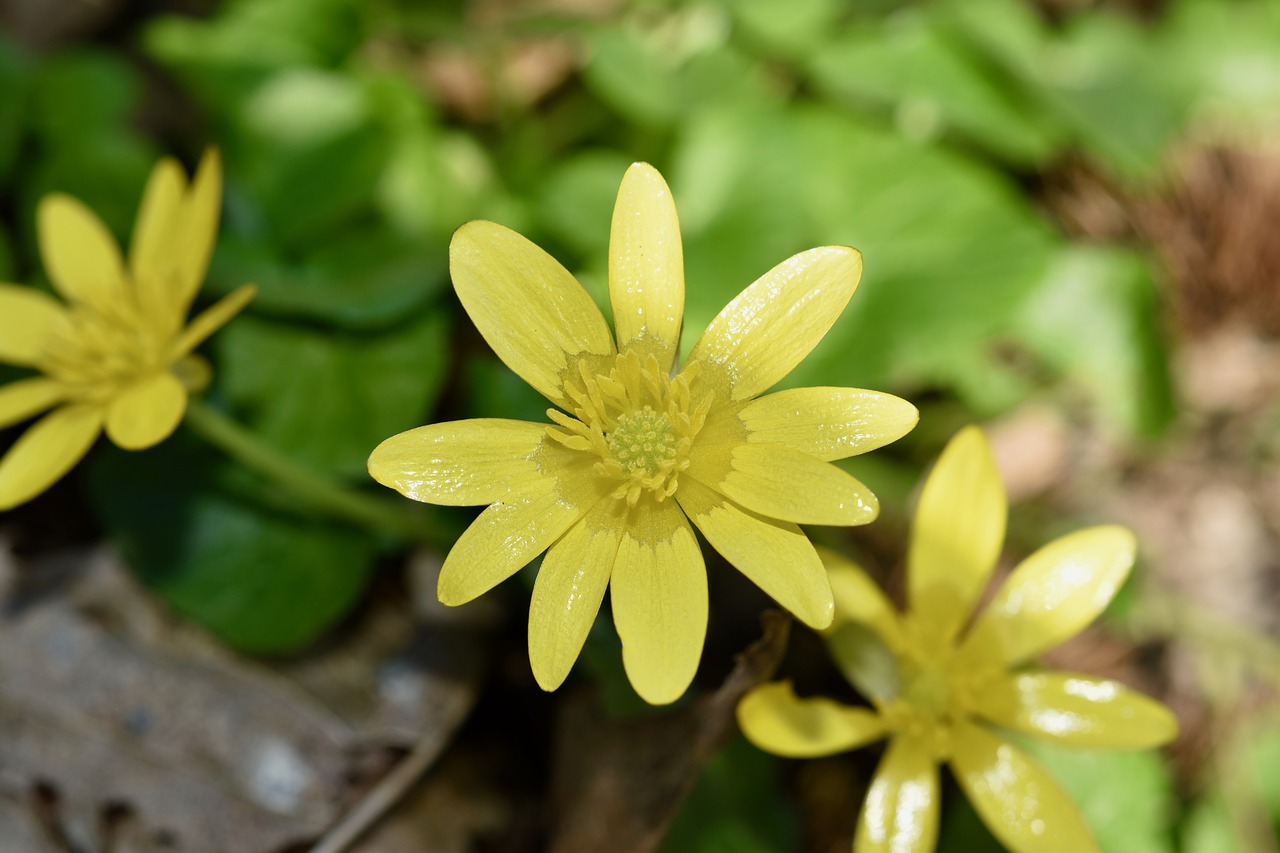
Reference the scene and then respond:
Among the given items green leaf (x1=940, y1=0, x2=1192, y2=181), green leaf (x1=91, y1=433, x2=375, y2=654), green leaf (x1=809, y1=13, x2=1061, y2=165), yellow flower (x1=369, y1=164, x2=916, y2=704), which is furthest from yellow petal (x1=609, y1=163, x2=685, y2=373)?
green leaf (x1=940, y1=0, x2=1192, y2=181)

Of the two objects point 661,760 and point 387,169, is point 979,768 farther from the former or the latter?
point 387,169

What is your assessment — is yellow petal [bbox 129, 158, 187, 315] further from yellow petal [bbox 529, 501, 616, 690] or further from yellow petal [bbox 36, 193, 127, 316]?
yellow petal [bbox 529, 501, 616, 690]

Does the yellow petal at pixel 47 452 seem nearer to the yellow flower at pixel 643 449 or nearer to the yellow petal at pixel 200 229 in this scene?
the yellow petal at pixel 200 229

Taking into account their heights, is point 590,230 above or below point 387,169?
below

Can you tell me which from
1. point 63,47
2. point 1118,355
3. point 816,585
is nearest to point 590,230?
point 816,585

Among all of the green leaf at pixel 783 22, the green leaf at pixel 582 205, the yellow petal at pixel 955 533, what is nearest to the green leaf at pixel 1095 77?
the green leaf at pixel 783 22

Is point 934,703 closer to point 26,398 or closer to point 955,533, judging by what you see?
point 955,533

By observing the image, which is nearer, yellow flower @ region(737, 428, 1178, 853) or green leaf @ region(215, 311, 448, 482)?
yellow flower @ region(737, 428, 1178, 853)
